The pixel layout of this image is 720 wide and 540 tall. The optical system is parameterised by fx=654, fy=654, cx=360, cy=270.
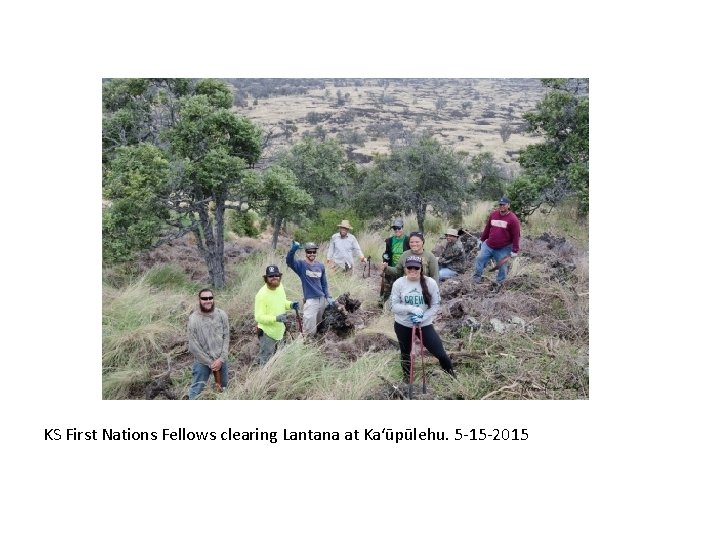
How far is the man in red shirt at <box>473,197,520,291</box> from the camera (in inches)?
374

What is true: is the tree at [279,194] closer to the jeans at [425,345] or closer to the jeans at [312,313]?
the jeans at [312,313]

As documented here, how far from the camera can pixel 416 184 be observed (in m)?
15.0

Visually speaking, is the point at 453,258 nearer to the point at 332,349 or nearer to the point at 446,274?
the point at 446,274

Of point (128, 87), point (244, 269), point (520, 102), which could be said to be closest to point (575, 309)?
point (244, 269)

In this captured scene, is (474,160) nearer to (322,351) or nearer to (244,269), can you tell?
(244,269)

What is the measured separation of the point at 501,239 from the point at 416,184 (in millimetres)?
5631

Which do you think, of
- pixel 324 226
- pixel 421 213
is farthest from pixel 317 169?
pixel 421 213

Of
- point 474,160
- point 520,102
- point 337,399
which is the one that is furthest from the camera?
point 520,102

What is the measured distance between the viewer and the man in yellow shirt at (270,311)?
6.73m

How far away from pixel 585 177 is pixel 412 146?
16.4 ft

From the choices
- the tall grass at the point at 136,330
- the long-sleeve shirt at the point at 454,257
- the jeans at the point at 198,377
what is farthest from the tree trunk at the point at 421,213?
the jeans at the point at 198,377

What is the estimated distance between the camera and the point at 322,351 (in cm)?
755

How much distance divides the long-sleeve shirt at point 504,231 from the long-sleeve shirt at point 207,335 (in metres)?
4.66

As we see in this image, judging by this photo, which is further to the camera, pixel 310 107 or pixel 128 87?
pixel 310 107
